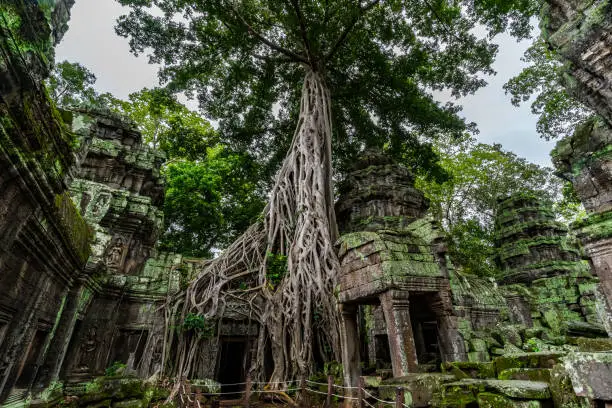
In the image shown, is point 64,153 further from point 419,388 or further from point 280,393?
point 280,393

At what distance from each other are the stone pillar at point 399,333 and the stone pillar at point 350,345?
88 centimetres

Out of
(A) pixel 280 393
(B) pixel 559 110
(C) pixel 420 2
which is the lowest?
(A) pixel 280 393

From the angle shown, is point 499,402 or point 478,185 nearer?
point 499,402

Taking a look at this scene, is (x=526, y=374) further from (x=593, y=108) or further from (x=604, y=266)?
(x=593, y=108)

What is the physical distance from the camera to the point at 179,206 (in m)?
13.5

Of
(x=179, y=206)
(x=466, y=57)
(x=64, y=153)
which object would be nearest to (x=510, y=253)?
(x=466, y=57)

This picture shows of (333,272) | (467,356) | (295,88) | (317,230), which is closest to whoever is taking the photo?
(467,356)

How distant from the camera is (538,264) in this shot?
1253 cm

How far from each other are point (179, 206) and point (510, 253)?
48.6 feet

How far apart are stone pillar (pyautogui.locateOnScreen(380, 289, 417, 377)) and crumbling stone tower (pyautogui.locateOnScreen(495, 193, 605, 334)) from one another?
7.00 m

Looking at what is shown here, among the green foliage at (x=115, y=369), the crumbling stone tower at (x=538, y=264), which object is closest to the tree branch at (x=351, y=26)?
the crumbling stone tower at (x=538, y=264)

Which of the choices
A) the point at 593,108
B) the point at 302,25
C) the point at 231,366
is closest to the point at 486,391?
the point at 593,108

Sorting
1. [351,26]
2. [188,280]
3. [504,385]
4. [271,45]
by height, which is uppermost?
[351,26]

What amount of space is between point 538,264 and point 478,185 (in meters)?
6.77
